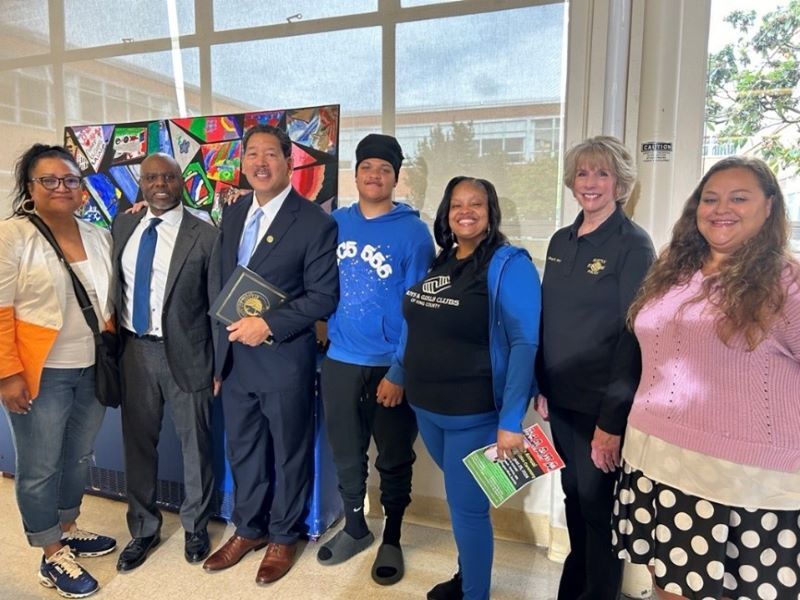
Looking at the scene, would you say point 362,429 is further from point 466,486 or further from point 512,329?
point 512,329

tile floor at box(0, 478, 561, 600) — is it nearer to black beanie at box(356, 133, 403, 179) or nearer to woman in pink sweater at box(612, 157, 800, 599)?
woman in pink sweater at box(612, 157, 800, 599)

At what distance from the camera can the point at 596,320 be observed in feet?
5.21

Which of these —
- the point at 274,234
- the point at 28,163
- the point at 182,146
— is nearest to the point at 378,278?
the point at 274,234

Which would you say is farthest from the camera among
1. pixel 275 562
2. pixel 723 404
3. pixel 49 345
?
pixel 275 562

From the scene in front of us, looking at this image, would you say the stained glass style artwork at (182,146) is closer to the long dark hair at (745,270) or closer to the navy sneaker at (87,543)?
the navy sneaker at (87,543)

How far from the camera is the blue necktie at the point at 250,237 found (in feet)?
6.97

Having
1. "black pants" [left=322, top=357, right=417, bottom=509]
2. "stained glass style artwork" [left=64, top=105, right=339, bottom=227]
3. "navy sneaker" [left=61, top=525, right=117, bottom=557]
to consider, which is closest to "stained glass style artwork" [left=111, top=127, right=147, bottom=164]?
"stained glass style artwork" [left=64, top=105, right=339, bottom=227]

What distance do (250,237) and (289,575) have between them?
1.33m

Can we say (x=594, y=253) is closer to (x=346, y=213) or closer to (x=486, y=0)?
(x=346, y=213)

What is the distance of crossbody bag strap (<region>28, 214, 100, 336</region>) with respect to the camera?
6.55 ft

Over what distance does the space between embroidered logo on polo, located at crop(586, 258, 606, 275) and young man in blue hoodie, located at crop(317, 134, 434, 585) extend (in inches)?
23.8

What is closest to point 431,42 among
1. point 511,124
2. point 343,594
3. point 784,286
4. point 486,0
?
point 486,0

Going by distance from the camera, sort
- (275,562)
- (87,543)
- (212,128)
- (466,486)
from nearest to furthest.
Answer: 1. (466,486)
2. (275,562)
3. (87,543)
4. (212,128)

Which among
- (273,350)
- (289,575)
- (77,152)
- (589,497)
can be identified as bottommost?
(289,575)
